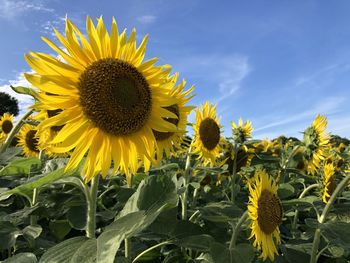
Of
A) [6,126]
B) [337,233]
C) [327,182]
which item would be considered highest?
[6,126]

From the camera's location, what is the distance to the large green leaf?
1.70 m

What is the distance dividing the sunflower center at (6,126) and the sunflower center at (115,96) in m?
5.55

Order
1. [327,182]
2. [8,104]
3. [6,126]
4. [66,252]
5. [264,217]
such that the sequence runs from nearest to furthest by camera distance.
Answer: [66,252], [264,217], [327,182], [6,126], [8,104]

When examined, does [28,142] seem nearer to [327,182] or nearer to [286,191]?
[286,191]

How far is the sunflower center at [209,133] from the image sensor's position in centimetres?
487

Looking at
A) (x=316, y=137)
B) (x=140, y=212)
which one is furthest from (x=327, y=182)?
(x=140, y=212)

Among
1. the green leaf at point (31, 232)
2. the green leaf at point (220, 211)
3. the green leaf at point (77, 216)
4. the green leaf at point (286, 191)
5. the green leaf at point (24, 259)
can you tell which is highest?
the green leaf at point (286, 191)

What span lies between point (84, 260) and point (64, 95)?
0.84m

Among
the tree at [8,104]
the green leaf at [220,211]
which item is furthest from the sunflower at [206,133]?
the tree at [8,104]

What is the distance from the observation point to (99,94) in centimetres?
218

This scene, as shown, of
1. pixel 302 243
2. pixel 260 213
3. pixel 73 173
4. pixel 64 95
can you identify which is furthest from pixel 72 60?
pixel 302 243

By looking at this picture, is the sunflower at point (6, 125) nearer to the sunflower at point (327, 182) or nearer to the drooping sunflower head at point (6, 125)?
the drooping sunflower head at point (6, 125)

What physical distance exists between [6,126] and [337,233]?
6.17 m

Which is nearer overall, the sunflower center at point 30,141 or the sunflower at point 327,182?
the sunflower at point 327,182
